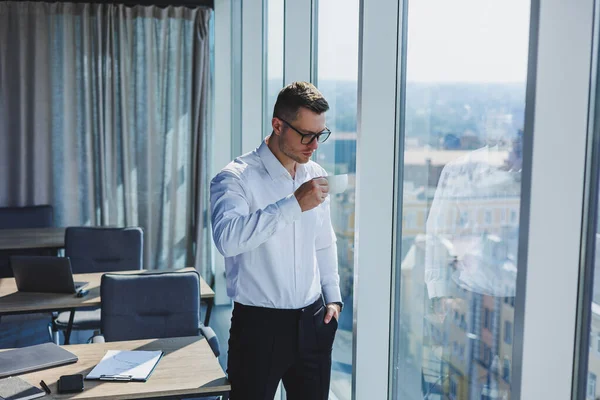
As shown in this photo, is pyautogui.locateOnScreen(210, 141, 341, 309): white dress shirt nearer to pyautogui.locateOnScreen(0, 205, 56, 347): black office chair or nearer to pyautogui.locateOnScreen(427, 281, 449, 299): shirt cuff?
pyautogui.locateOnScreen(427, 281, 449, 299): shirt cuff

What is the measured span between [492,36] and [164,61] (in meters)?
4.87

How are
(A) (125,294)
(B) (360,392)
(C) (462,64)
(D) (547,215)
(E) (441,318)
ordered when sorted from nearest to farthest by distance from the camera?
(D) (547,215) < (C) (462,64) < (E) (441,318) < (B) (360,392) < (A) (125,294)

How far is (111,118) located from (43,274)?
2941 mm

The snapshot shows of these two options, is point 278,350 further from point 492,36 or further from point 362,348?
point 492,36

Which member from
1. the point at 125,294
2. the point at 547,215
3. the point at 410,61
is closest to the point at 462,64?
the point at 410,61

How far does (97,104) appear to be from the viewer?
19.8ft

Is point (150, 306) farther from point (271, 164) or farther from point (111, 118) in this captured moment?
point (111, 118)

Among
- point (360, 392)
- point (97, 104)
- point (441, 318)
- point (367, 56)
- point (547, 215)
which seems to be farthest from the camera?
point (97, 104)

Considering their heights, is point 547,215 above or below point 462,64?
below

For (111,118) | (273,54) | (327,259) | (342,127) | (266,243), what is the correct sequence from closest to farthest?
1. (266,243)
2. (327,259)
3. (342,127)
4. (273,54)
5. (111,118)

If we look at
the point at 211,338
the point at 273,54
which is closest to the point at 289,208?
the point at 211,338

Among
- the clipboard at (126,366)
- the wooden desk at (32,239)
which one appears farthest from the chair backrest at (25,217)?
the clipboard at (126,366)

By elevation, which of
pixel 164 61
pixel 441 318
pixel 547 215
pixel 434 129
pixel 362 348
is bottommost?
pixel 362 348

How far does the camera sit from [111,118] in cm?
609
